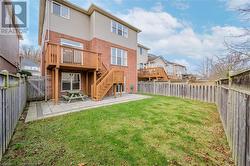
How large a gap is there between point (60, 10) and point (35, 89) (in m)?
6.63

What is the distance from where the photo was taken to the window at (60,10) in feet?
36.6

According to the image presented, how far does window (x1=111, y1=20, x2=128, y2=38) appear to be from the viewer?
14820 mm

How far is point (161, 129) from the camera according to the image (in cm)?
508

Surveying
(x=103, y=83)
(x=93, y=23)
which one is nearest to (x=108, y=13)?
(x=93, y=23)

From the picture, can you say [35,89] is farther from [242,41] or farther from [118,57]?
[242,41]

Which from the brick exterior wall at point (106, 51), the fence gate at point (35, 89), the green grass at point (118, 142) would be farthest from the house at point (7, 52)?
the green grass at point (118, 142)

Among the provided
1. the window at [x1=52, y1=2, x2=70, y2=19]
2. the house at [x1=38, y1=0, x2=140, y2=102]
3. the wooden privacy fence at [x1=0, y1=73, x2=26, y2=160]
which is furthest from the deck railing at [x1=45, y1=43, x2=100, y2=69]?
the wooden privacy fence at [x1=0, y1=73, x2=26, y2=160]

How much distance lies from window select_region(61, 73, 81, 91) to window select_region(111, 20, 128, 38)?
6113 millimetres

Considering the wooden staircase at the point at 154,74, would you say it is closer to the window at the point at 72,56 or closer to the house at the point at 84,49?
the house at the point at 84,49

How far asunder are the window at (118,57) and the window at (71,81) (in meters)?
4.04

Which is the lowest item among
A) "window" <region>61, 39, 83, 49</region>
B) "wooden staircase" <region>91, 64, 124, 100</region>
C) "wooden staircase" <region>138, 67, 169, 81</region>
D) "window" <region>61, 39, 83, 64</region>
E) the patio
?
the patio

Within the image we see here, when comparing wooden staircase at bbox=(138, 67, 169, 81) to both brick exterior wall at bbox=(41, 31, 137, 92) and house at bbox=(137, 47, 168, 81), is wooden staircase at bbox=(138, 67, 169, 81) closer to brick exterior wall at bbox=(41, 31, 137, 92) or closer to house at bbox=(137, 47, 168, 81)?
house at bbox=(137, 47, 168, 81)

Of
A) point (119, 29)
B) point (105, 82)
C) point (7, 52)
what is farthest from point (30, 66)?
point (105, 82)

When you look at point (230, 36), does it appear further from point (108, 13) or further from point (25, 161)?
point (108, 13)
